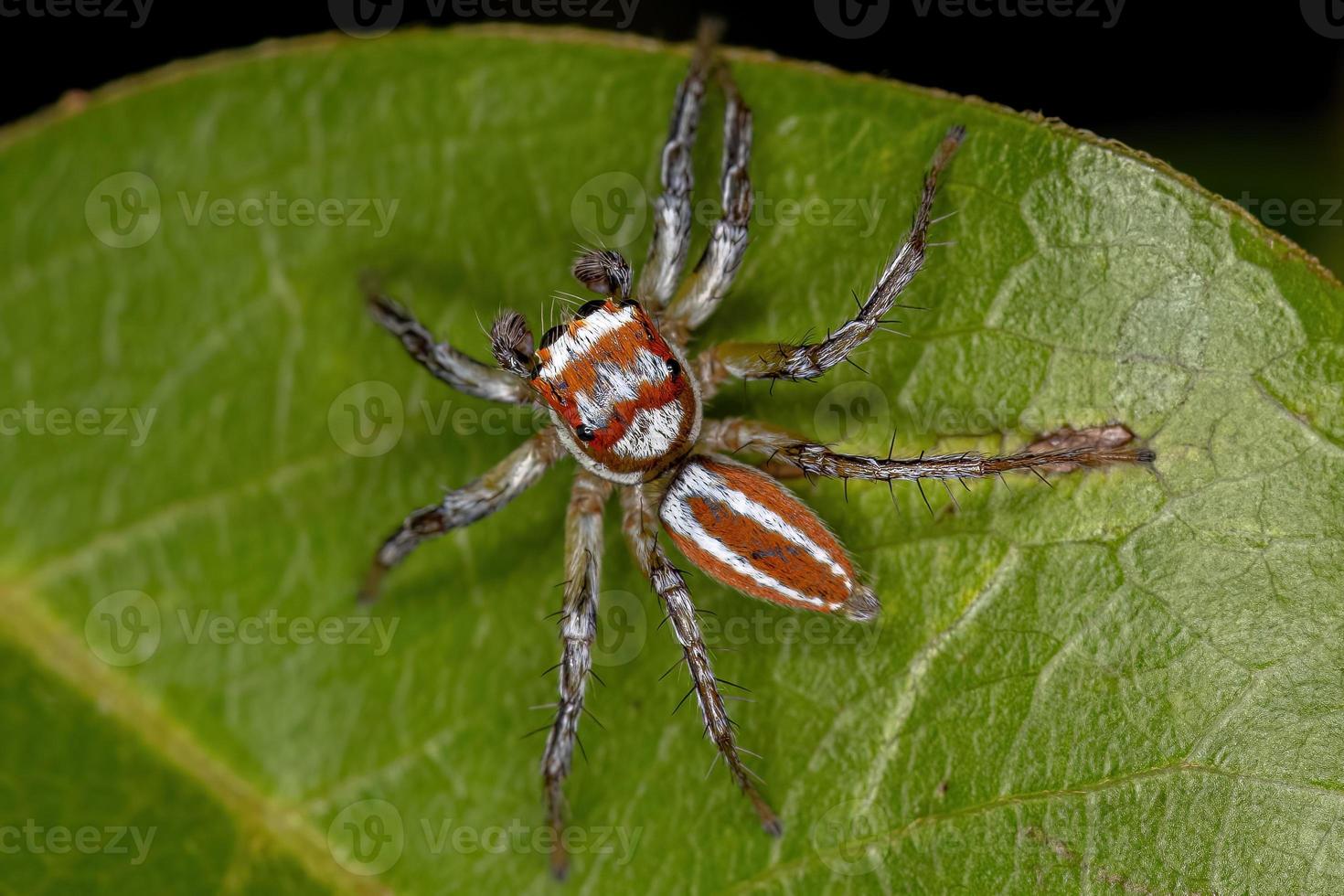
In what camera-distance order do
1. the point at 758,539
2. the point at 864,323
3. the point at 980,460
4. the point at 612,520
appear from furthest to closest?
the point at 612,520
the point at 758,539
the point at 864,323
the point at 980,460

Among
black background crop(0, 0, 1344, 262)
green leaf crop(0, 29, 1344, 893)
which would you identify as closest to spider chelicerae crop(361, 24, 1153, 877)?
green leaf crop(0, 29, 1344, 893)

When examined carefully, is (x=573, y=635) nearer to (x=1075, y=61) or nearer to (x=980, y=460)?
(x=980, y=460)

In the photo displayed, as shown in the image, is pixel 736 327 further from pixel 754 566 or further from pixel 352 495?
pixel 352 495

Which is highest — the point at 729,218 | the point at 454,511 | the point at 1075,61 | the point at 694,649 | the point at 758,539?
the point at 1075,61

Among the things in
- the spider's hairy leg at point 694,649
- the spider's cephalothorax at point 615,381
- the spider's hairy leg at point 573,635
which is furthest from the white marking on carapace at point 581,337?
the spider's hairy leg at point 694,649

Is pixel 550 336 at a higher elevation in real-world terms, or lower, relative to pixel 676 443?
higher

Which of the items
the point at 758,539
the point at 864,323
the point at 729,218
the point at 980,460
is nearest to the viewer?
the point at 980,460

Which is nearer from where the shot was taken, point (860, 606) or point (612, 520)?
point (860, 606)

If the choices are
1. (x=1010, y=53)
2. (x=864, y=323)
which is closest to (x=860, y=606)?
(x=864, y=323)
